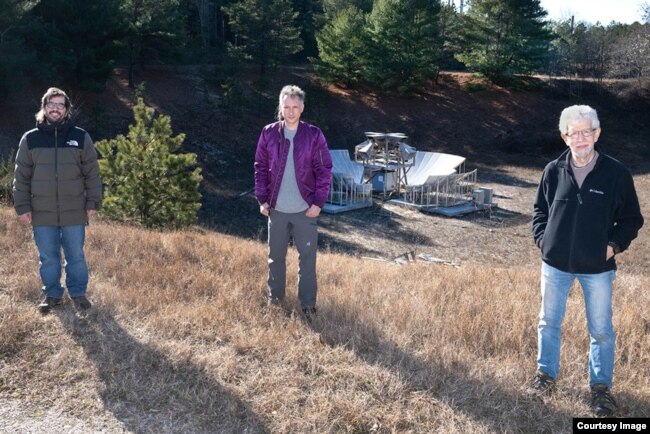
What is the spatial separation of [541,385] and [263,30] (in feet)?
97.5

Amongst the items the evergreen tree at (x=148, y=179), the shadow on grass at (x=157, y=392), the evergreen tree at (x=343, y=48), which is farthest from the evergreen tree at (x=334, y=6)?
the shadow on grass at (x=157, y=392)

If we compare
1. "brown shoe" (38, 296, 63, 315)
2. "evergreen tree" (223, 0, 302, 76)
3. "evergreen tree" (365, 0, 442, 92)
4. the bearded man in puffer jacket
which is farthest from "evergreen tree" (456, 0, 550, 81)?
→ "brown shoe" (38, 296, 63, 315)

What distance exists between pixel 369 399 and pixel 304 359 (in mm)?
649

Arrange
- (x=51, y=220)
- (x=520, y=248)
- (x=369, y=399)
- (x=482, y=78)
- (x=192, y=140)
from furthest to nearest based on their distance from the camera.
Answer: (x=482, y=78)
(x=192, y=140)
(x=520, y=248)
(x=51, y=220)
(x=369, y=399)

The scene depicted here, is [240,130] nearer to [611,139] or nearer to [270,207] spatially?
[611,139]

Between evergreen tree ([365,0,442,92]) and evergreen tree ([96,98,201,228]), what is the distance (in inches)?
890

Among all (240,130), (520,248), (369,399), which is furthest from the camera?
(240,130)

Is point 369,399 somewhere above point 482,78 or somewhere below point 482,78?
below

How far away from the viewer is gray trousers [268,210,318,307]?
4898 millimetres

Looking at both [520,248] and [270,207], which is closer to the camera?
[270,207]

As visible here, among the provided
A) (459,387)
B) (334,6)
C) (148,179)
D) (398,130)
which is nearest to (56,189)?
(459,387)

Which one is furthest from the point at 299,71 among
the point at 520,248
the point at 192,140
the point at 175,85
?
the point at 520,248

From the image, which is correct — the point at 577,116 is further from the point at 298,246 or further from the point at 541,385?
the point at 298,246

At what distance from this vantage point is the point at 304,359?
4211mm
